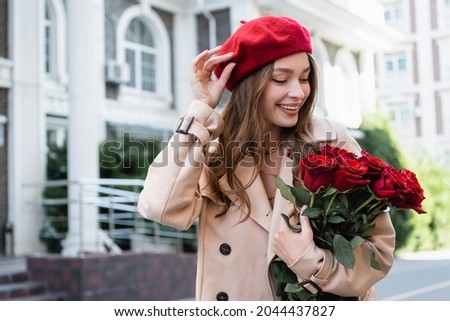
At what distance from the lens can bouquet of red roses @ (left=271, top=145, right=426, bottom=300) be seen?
1.10 m

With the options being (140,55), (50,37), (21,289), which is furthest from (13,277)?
(140,55)

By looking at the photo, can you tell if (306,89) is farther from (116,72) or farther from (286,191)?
(116,72)

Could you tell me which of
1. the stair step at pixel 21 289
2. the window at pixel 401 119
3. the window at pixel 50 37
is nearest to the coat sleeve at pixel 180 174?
the stair step at pixel 21 289

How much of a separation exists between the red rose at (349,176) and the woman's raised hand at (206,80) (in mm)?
334

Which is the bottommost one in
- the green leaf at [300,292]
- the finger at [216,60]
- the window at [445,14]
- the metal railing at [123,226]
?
the metal railing at [123,226]

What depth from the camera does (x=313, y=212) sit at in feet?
3.70

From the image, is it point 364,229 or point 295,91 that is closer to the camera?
point 364,229

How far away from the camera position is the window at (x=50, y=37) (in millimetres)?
8609

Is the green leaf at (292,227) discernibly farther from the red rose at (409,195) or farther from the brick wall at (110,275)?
the brick wall at (110,275)

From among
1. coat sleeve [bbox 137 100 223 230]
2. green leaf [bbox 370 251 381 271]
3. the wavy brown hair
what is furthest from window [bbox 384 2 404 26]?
green leaf [bbox 370 251 381 271]

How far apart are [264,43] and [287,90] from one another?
0.11 m
